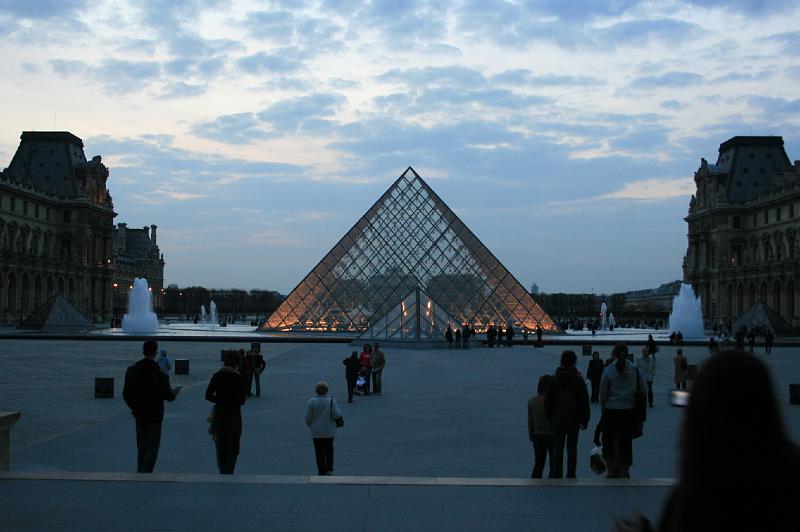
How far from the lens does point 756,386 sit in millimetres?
1725

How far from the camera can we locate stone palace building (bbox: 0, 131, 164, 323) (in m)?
62.1

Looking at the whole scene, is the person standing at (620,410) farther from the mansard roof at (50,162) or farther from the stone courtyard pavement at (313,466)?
the mansard roof at (50,162)

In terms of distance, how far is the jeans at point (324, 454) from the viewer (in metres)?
7.01

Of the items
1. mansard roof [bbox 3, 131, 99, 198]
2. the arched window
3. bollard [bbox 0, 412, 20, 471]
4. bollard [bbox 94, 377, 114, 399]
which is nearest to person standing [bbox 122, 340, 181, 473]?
bollard [bbox 0, 412, 20, 471]

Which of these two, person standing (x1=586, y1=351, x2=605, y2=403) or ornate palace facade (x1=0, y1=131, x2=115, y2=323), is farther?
ornate palace facade (x1=0, y1=131, x2=115, y2=323)

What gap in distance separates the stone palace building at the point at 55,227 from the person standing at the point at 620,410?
60.8 m

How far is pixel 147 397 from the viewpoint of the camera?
6.55 meters

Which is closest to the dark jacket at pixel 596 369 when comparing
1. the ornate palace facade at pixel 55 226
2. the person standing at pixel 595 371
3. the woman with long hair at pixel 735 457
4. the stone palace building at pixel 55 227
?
the person standing at pixel 595 371

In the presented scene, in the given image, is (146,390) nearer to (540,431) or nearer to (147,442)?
(147,442)

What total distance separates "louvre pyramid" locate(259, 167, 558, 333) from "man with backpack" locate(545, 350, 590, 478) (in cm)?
3115

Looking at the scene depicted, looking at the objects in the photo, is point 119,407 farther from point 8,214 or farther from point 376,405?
point 8,214

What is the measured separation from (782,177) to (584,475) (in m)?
66.9

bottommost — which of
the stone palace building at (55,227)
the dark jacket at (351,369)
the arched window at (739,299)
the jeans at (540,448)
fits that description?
the jeans at (540,448)

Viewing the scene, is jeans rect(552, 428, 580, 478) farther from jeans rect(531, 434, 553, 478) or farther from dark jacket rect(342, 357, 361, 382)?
dark jacket rect(342, 357, 361, 382)
